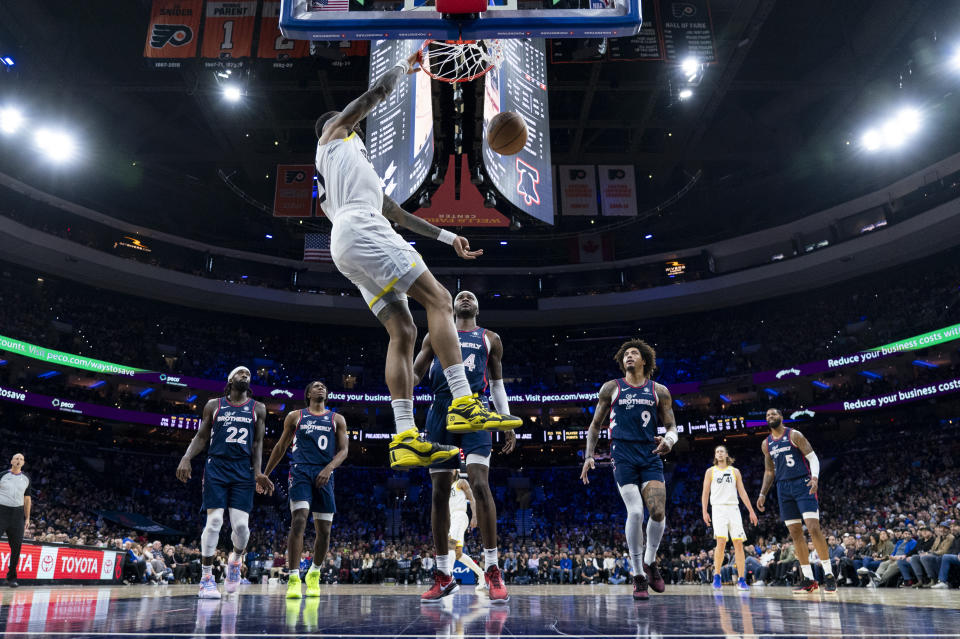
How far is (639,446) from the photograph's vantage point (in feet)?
21.5

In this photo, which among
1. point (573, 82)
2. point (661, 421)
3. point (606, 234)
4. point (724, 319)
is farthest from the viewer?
point (724, 319)

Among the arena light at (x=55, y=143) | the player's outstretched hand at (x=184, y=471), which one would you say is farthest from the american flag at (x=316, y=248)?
the player's outstretched hand at (x=184, y=471)

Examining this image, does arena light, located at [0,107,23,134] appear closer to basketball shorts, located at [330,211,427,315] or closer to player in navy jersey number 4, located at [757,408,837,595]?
basketball shorts, located at [330,211,427,315]

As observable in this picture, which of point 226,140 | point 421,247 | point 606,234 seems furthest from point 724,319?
point 226,140

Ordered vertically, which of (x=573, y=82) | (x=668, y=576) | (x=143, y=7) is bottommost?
(x=668, y=576)

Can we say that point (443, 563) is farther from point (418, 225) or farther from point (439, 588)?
point (418, 225)

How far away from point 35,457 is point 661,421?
26.8 metres

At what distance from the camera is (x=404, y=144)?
11.3 m

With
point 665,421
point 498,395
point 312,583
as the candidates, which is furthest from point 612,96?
point 312,583

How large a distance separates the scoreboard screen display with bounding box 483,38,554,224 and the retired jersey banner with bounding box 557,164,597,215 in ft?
22.6

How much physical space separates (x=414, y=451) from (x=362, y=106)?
2226mm

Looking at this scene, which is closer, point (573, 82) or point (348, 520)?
point (573, 82)

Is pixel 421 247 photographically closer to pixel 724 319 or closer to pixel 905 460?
pixel 724 319

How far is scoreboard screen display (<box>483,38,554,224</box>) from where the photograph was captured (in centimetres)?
1127
